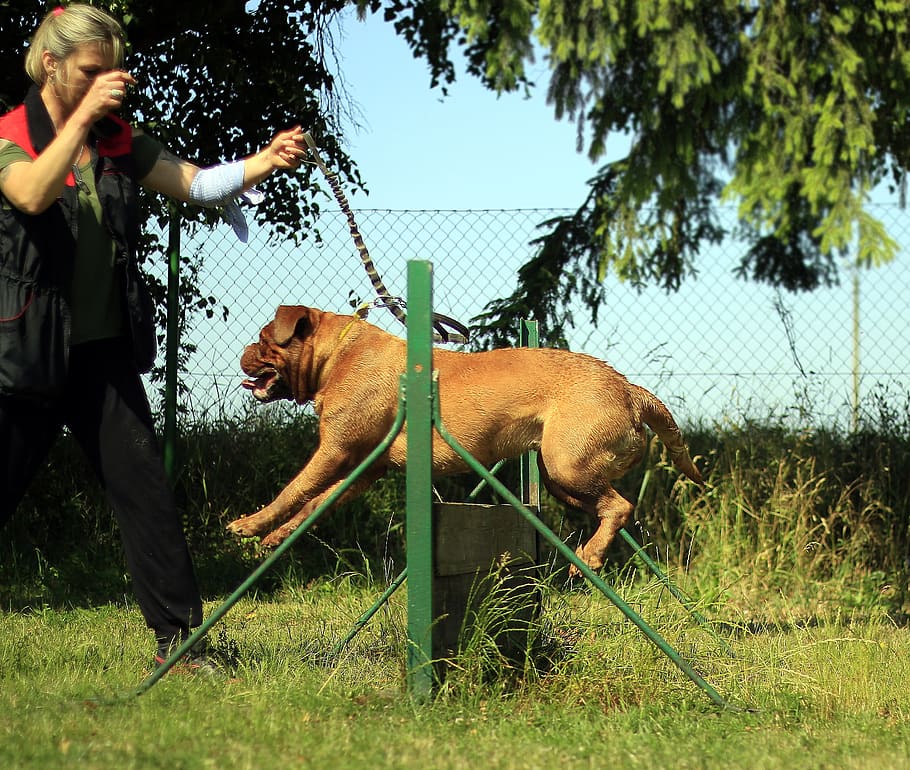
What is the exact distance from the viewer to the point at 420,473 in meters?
3.27

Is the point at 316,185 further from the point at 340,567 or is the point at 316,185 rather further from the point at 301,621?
the point at 301,621

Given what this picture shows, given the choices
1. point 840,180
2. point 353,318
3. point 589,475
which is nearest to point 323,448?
point 353,318

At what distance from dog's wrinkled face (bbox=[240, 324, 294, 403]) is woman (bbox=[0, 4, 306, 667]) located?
1.24m

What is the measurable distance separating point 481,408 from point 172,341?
7.65ft

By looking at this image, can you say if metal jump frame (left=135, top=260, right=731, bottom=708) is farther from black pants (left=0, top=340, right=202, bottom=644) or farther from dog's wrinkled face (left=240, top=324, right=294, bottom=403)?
dog's wrinkled face (left=240, top=324, right=294, bottom=403)

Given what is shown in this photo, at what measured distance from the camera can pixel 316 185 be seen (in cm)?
698

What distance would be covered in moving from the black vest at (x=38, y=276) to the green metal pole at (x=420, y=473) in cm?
93

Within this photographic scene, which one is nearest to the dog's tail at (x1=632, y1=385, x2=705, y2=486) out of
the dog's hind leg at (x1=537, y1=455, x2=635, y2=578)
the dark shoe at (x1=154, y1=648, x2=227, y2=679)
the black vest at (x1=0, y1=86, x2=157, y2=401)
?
the dog's hind leg at (x1=537, y1=455, x2=635, y2=578)

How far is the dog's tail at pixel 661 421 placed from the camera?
4.79m

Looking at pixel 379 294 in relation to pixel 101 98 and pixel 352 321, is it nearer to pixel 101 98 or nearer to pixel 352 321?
pixel 352 321

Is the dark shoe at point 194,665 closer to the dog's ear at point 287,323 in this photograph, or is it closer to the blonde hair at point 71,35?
the dog's ear at point 287,323

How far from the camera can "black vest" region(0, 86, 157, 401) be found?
3184mm

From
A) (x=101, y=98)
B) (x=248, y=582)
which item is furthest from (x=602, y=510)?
(x=101, y=98)

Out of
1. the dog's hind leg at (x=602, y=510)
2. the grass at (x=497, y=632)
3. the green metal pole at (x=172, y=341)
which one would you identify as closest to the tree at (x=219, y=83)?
the green metal pole at (x=172, y=341)
